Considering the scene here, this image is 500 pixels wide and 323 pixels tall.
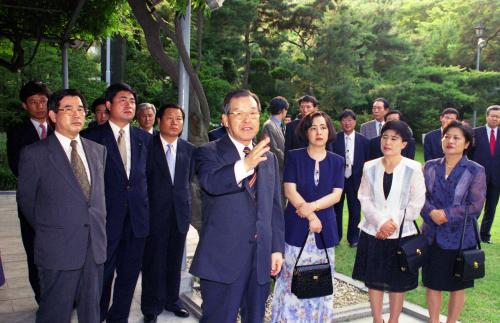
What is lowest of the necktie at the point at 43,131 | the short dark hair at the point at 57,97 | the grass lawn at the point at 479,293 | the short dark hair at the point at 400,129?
the grass lawn at the point at 479,293

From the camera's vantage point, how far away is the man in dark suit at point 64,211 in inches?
111

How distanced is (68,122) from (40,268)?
0.93 meters

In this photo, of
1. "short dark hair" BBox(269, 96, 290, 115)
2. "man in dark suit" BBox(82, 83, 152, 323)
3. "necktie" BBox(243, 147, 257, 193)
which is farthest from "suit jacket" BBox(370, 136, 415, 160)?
"necktie" BBox(243, 147, 257, 193)

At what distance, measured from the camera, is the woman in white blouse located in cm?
359

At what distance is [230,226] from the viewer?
266cm

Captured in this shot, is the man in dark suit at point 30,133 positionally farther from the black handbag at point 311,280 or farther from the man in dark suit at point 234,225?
the black handbag at point 311,280

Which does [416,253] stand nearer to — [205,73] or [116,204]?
[116,204]

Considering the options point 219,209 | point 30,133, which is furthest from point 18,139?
point 219,209

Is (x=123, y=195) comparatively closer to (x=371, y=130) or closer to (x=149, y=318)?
(x=149, y=318)

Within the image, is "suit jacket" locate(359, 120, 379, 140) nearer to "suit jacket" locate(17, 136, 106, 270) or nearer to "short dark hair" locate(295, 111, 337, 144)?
"short dark hair" locate(295, 111, 337, 144)

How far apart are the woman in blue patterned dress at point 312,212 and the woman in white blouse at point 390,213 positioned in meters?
0.30

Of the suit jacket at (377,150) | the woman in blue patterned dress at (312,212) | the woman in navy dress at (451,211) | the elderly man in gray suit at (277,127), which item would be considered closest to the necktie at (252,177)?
the woman in blue patterned dress at (312,212)

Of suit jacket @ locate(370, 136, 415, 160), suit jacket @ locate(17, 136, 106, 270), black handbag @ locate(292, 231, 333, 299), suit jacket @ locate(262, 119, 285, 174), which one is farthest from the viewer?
suit jacket @ locate(370, 136, 415, 160)

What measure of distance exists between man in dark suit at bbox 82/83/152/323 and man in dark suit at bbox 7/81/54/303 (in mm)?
731
